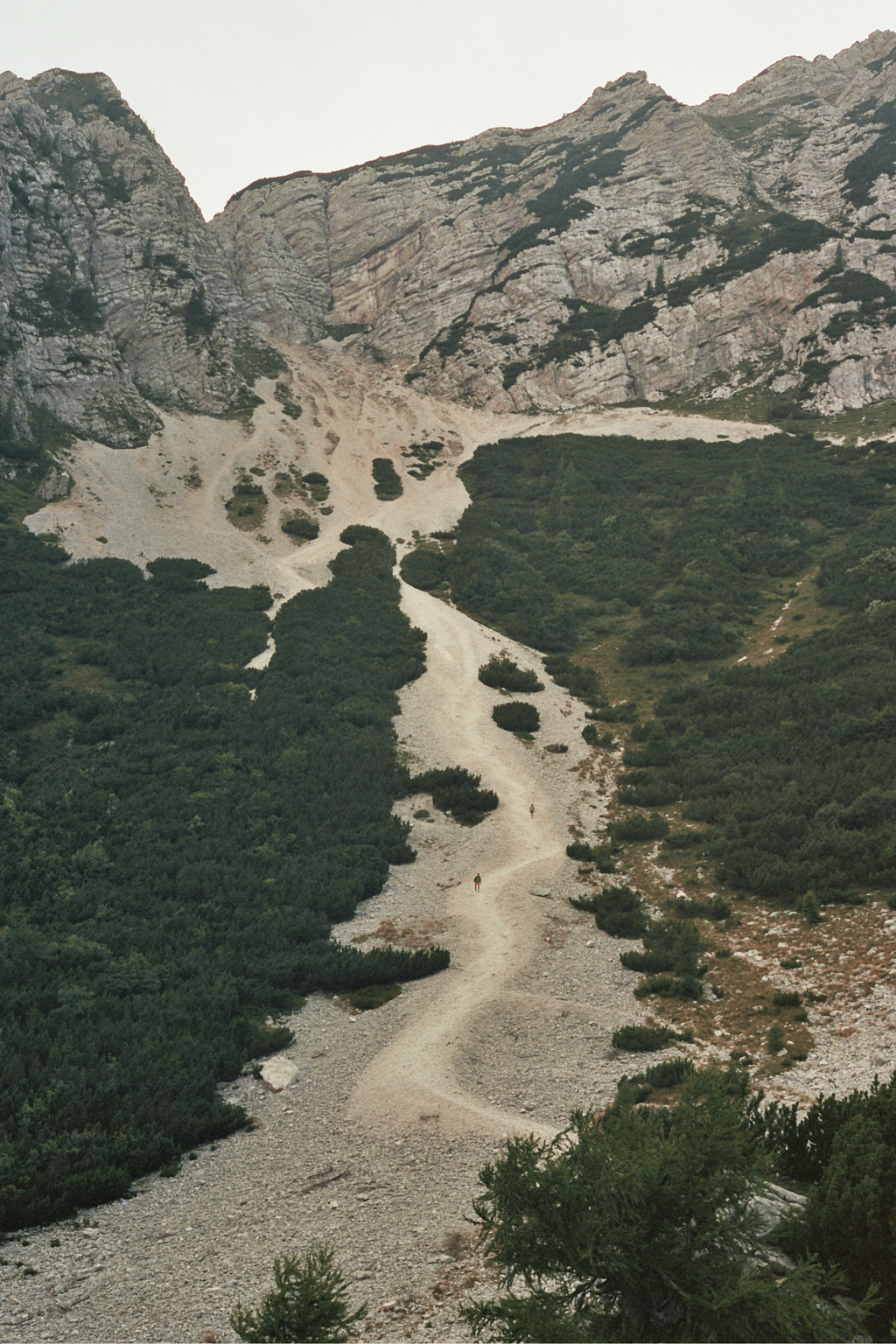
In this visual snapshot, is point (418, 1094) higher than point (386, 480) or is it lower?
lower

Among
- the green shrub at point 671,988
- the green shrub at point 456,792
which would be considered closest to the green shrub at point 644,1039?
the green shrub at point 671,988

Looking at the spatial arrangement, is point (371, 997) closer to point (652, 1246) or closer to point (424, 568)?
point (652, 1246)

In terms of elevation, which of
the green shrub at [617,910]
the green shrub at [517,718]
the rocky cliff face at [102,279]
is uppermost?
the rocky cliff face at [102,279]

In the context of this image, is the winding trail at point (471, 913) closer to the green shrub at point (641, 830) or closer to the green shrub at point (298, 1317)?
the green shrub at point (641, 830)

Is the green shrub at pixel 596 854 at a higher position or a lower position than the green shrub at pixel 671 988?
higher

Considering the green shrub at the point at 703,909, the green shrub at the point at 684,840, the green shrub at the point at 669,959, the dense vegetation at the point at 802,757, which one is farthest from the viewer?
the green shrub at the point at 684,840

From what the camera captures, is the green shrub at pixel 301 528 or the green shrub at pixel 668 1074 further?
the green shrub at pixel 301 528

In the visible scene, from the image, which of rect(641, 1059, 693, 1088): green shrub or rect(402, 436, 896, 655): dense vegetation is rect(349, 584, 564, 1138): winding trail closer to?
rect(641, 1059, 693, 1088): green shrub

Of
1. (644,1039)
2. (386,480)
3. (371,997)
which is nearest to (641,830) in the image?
(644,1039)

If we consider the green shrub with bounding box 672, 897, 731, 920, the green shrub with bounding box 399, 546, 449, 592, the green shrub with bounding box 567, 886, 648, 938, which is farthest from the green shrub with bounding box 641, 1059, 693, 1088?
the green shrub with bounding box 399, 546, 449, 592
